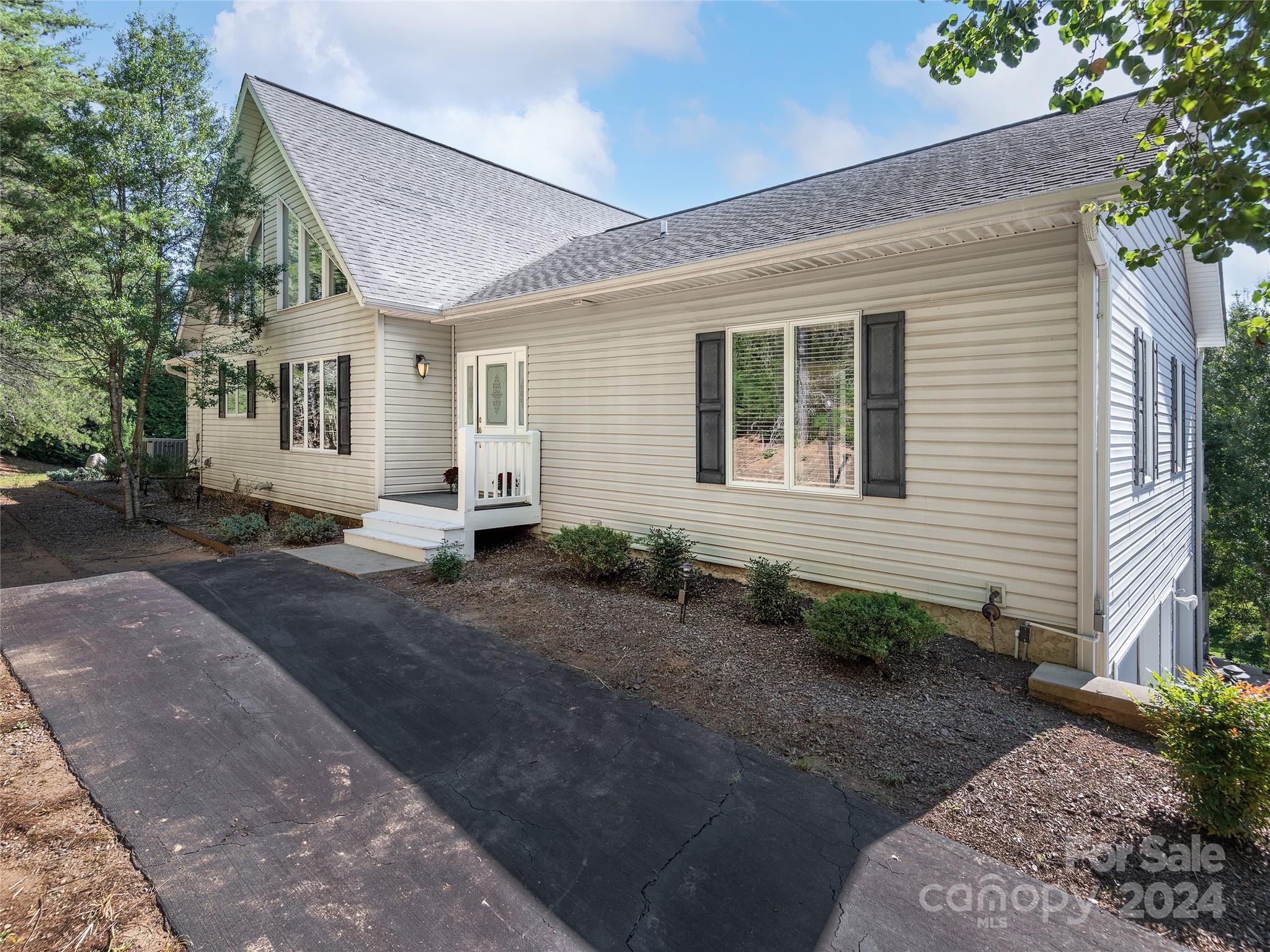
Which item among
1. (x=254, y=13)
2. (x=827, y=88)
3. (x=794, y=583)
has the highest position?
(x=254, y=13)

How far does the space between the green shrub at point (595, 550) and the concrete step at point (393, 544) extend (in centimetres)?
182

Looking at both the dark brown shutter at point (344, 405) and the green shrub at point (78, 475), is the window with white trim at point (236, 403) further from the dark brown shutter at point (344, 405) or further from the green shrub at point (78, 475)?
the green shrub at point (78, 475)

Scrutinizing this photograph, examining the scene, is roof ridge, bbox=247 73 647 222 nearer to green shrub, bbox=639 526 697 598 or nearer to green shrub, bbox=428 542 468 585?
green shrub, bbox=639 526 697 598

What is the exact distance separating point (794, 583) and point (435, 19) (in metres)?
8.65

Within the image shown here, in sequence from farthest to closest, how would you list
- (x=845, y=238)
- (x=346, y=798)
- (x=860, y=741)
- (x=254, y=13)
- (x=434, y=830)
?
(x=254, y=13) → (x=845, y=238) → (x=860, y=741) → (x=346, y=798) → (x=434, y=830)

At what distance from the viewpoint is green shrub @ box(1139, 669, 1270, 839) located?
2.74m

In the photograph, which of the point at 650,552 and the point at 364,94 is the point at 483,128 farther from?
the point at 650,552

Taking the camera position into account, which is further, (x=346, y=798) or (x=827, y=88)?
(x=827, y=88)

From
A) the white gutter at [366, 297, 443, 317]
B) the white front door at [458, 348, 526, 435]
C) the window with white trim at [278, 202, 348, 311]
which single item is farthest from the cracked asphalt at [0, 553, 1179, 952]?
the window with white trim at [278, 202, 348, 311]

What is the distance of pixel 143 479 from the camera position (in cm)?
1348

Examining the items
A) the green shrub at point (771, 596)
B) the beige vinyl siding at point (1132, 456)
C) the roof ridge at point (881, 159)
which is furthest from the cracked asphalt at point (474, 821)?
the roof ridge at point (881, 159)

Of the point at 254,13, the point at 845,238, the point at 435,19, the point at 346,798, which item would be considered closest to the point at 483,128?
the point at 254,13

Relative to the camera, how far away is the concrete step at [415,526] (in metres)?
8.14

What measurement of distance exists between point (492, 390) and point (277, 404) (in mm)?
5200
